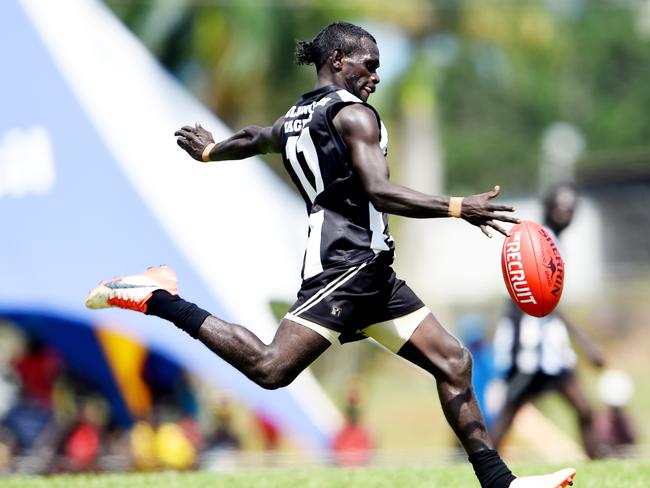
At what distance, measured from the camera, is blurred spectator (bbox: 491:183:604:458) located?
381 inches

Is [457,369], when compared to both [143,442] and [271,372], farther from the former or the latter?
[143,442]

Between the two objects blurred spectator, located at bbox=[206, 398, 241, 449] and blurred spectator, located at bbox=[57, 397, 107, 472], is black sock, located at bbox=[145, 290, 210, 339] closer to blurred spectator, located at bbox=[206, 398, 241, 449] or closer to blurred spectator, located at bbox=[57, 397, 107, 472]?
blurred spectator, located at bbox=[57, 397, 107, 472]

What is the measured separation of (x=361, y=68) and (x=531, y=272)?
1301mm

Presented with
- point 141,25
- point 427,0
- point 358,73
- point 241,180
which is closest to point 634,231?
point 427,0

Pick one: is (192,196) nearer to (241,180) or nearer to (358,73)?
(241,180)

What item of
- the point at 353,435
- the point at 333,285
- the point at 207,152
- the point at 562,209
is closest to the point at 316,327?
the point at 333,285

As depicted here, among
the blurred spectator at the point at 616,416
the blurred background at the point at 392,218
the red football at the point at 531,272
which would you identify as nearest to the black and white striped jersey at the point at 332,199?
the red football at the point at 531,272

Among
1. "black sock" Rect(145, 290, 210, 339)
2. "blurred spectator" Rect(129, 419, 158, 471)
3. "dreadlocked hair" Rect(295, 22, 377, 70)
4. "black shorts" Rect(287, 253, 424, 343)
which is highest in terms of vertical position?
"dreadlocked hair" Rect(295, 22, 377, 70)

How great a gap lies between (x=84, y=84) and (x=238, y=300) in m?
2.51

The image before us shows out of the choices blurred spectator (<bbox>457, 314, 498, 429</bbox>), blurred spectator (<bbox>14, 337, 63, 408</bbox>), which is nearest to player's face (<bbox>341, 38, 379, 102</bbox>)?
blurred spectator (<bbox>457, 314, 498, 429</bbox>)

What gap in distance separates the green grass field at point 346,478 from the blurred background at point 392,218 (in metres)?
2.54

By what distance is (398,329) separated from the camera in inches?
239

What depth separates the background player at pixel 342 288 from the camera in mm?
5926

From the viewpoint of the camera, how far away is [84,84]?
11859mm
